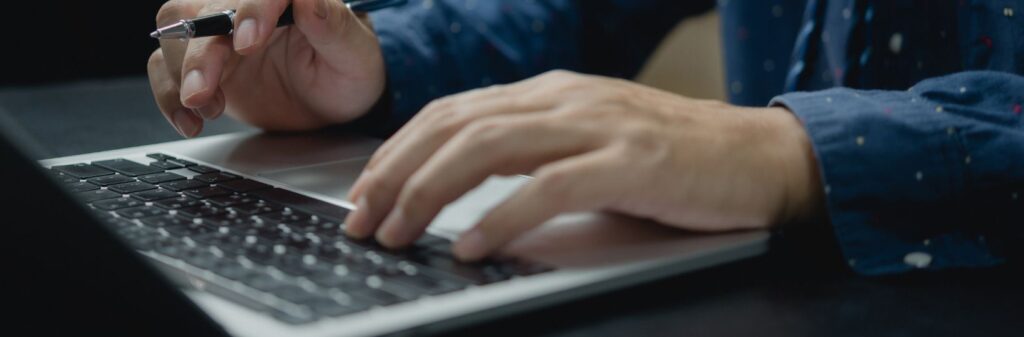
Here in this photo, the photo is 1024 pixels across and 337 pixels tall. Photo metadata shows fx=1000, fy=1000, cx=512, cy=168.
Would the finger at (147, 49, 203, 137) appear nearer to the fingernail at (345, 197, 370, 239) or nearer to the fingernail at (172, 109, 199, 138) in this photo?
the fingernail at (172, 109, 199, 138)

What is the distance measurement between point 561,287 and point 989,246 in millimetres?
230

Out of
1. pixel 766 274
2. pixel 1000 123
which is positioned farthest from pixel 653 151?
pixel 1000 123

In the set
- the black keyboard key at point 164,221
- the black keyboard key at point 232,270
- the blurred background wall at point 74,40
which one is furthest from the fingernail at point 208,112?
the blurred background wall at point 74,40

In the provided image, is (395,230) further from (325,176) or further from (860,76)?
(860,76)

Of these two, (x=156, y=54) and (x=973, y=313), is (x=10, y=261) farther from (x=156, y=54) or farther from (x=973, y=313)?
(x=156, y=54)

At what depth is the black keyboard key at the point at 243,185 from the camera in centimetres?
59

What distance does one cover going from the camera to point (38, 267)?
273mm

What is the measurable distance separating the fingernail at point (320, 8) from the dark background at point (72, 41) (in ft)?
3.66

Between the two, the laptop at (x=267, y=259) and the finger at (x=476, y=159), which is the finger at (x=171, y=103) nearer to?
the laptop at (x=267, y=259)

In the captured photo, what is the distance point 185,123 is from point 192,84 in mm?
74

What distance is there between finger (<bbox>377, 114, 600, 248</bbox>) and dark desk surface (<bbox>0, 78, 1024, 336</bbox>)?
0.25ft

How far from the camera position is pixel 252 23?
0.66 meters

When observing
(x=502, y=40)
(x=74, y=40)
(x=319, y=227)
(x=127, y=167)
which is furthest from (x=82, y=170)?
(x=74, y=40)

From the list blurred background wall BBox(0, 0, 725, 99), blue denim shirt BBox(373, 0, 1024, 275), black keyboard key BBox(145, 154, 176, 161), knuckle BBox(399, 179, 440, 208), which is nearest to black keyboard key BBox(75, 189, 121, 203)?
black keyboard key BBox(145, 154, 176, 161)
